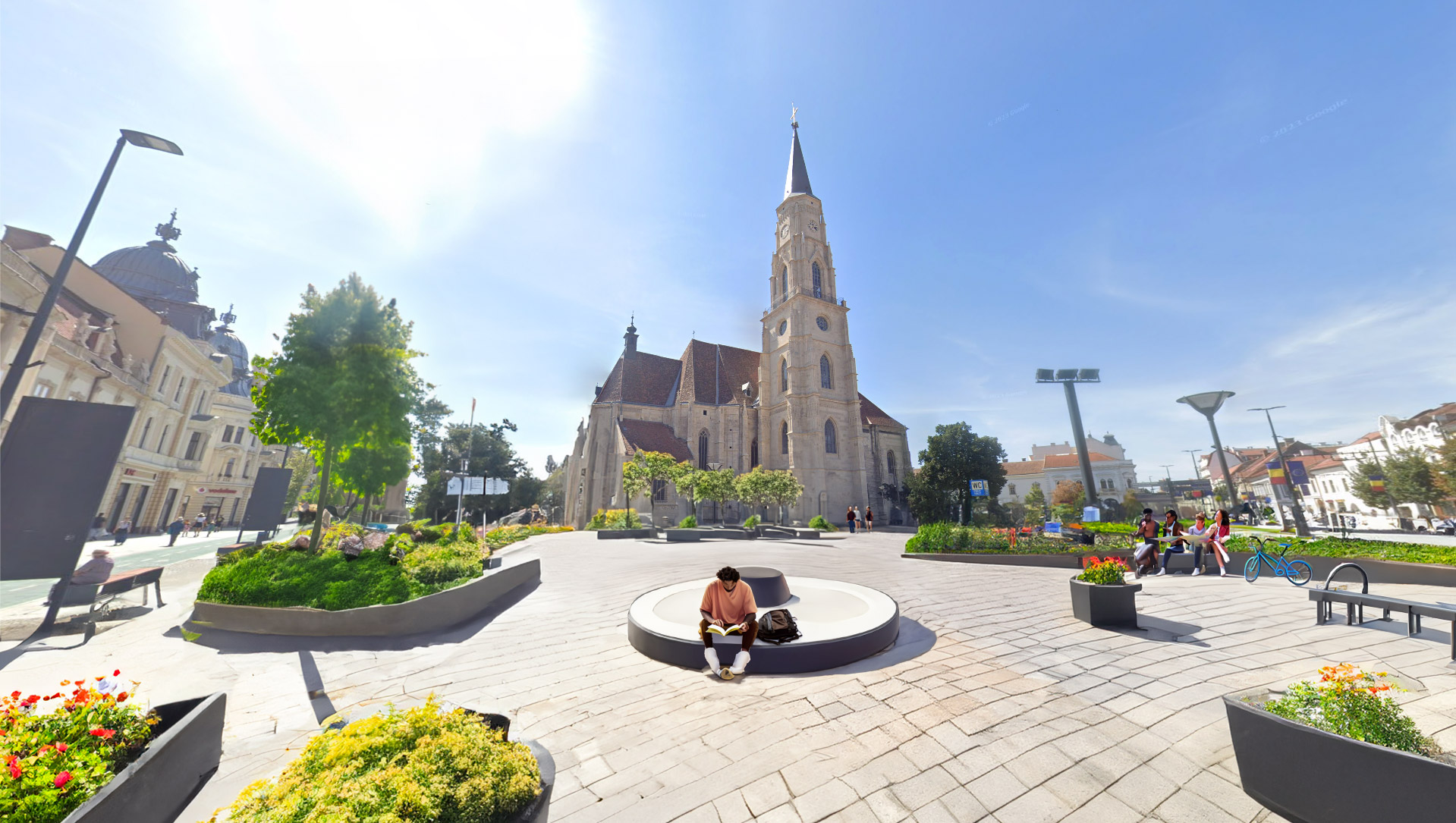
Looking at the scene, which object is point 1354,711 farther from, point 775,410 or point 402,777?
point 775,410

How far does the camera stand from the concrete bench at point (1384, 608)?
475cm

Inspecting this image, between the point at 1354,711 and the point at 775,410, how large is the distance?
3506 cm

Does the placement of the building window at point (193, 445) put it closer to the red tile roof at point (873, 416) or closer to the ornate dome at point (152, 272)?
the ornate dome at point (152, 272)

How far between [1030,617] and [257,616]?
37.6 feet

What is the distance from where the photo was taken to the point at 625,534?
24.6 m

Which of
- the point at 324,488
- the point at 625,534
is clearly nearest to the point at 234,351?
the point at 625,534

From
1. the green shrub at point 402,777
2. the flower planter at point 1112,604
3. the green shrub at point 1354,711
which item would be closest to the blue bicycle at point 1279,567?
the flower planter at point 1112,604

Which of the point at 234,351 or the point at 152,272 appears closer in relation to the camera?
the point at 152,272

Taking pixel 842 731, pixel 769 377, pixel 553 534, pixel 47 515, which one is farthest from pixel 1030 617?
pixel 769 377

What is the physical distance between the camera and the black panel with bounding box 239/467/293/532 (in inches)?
676

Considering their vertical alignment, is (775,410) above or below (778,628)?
above

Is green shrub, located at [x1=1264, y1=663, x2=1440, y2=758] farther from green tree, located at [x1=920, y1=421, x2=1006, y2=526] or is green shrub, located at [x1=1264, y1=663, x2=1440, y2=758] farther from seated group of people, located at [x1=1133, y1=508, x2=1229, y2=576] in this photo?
green tree, located at [x1=920, y1=421, x2=1006, y2=526]

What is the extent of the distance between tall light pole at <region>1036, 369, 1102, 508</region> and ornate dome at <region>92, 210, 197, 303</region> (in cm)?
7737

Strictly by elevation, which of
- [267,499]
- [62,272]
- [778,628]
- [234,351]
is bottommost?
[778,628]
